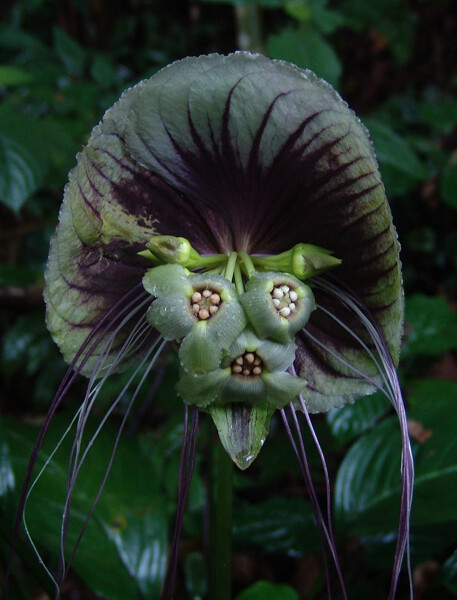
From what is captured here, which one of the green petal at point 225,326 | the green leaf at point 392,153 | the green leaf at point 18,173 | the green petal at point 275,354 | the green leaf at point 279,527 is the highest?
the green leaf at point 392,153

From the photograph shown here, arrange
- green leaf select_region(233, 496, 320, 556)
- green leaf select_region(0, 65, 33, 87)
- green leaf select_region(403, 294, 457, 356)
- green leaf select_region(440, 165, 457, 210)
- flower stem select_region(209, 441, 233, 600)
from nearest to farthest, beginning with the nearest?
1. flower stem select_region(209, 441, 233, 600)
2. green leaf select_region(233, 496, 320, 556)
3. green leaf select_region(403, 294, 457, 356)
4. green leaf select_region(0, 65, 33, 87)
5. green leaf select_region(440, 165, 457, 210)

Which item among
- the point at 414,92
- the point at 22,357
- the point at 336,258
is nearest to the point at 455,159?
the point at 414,92

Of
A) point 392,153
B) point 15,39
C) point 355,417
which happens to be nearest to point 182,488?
point 355,417

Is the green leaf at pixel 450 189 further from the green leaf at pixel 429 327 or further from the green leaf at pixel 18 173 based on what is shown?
the green leaf at pixel 18 173

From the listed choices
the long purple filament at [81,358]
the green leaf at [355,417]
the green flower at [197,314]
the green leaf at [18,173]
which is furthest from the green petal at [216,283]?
the green leaf at [18,173]

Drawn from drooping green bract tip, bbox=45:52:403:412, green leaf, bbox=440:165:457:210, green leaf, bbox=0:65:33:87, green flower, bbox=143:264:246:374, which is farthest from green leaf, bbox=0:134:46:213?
green leaf, bbox=440:165:457:210

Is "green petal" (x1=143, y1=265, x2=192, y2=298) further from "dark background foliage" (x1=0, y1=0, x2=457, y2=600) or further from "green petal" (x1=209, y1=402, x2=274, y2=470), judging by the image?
"dark background foliage" (x1=0, y1=0, x2=457, y2=600)

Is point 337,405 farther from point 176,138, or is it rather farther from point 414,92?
point 414,92
